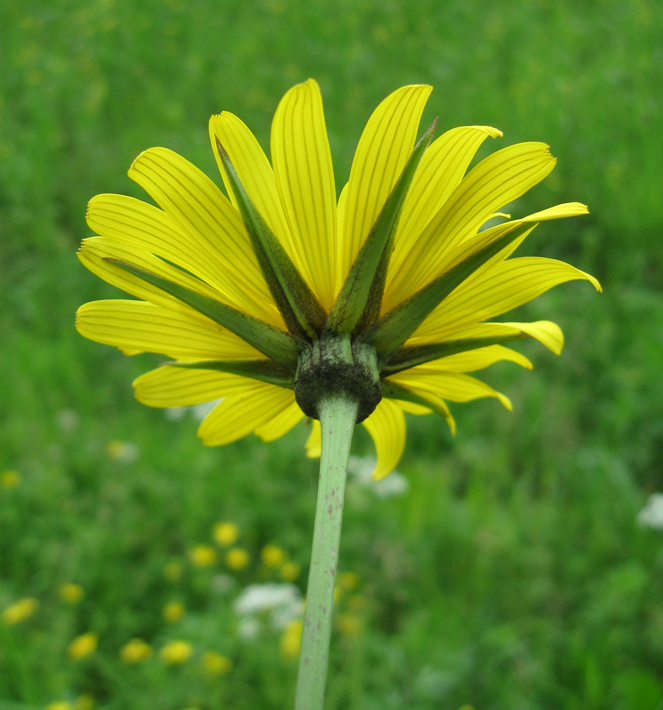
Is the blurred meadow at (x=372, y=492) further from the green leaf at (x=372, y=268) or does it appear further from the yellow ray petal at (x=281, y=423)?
the green leaf at (x=372, y=268)

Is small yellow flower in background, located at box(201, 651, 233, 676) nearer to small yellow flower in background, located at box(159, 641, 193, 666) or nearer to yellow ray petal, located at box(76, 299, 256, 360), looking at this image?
small yellow flower in background, located at box(159, 641, 193, 666)

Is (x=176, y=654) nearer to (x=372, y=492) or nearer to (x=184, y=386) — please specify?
(x=372, y=492)

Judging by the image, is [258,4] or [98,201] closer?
[98,201]

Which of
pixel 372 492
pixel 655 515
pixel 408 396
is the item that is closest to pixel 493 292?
pixel 408 396

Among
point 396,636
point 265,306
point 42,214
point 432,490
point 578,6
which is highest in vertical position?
point 578,6

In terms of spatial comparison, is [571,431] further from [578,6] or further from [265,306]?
[578,6]

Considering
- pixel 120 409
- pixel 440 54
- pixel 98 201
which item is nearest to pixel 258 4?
pixel 440 54

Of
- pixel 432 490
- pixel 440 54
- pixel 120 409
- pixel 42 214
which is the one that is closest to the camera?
pixel 432 490
